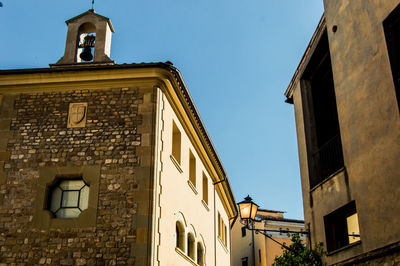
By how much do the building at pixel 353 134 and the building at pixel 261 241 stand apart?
675 inches

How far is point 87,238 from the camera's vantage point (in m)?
10.9

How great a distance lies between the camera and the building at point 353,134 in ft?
29.9

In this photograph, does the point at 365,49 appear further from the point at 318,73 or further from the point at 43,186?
the point at 43,186

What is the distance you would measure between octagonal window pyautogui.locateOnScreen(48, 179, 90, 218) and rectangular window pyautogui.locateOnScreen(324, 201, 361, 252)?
244 inches

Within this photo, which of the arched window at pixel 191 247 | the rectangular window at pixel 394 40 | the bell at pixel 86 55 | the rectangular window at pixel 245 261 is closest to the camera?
the rectangular window at pixel 394 40

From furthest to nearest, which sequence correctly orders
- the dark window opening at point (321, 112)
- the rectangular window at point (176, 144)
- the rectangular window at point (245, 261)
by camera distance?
the rectangular window at point (245, 261), the rectangular window at point (176, 144), the dark window opening at point (321, 112)

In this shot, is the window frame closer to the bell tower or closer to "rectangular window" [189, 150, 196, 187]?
the bell tower

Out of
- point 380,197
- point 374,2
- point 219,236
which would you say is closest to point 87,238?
point 380,197

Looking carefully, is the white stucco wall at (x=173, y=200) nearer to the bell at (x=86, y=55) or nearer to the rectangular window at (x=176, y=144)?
the rectangular window at (x=176, y=144)

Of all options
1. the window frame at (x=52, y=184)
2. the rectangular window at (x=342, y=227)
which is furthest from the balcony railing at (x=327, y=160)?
the window frame at (x=52, y=184)

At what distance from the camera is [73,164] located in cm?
1180

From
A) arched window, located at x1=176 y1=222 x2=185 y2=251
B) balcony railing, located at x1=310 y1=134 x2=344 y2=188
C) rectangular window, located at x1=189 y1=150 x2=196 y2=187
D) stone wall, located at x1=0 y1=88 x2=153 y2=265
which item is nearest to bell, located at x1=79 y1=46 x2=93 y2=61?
stone wall, located at x1=0 y1=88 x2=153 y2=265

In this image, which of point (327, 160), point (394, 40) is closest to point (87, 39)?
point (327, 160)

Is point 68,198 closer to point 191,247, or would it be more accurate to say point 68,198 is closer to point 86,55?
point 86,55
